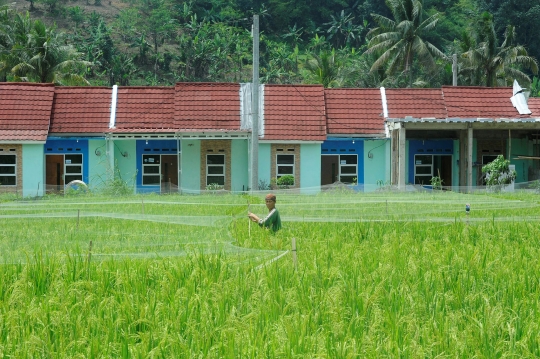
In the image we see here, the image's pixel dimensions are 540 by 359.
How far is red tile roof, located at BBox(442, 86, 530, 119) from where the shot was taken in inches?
1239

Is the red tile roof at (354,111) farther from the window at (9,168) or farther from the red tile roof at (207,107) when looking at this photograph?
the window at (9,168)

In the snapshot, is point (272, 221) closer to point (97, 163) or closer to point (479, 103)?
point (97, 163)

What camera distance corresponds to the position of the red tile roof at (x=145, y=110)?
29.9m

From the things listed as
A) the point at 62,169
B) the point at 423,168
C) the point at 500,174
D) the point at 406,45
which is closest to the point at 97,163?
the point at 62,169

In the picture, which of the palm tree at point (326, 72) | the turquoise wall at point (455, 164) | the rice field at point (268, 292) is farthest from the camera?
the palm tree at point (326, 72)

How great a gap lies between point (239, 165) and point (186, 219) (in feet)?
51.3

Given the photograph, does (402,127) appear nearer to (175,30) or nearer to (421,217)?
(421,217)

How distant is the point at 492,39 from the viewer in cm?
4891

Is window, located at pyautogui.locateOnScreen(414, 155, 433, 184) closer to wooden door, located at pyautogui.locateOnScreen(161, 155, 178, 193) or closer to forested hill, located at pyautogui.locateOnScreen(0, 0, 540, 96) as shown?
wooden door, located at pyautogui.locateOnScreen(161, 155, 178, 193)

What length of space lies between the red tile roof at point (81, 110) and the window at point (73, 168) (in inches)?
40.9

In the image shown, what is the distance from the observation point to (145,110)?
101ft

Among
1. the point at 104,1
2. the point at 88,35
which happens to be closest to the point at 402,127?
the point at 88,35

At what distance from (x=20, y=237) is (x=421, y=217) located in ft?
23.7

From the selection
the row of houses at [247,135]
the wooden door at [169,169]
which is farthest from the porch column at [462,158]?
the wooden door at [169,169]
